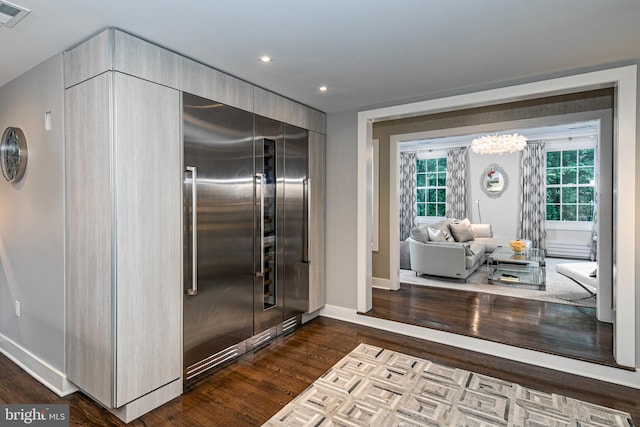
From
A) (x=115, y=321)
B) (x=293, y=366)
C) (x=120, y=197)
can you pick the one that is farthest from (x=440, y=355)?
(x=120, y=197)

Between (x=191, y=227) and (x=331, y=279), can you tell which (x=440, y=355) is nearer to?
(x=331, y=279)

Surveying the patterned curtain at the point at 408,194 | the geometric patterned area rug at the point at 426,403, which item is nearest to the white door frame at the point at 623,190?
the geometric patterned area rug at the point at 426,403

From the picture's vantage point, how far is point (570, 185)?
789 cm

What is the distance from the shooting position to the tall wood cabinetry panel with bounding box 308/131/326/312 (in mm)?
3998

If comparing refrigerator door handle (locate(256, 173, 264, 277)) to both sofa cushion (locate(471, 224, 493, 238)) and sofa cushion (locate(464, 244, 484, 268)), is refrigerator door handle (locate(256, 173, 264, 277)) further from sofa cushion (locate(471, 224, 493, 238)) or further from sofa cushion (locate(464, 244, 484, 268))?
sofa cushion (locate(471, 224, 493, 238))

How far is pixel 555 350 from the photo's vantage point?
9.74ft

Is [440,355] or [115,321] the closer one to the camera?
[115,321]

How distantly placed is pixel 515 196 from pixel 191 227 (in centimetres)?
827

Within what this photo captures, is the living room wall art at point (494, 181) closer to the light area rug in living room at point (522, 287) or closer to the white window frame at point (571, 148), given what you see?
the white window frame at point (571, 148)

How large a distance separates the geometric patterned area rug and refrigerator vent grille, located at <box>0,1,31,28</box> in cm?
292

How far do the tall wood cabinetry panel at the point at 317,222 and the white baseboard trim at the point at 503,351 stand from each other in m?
0.33

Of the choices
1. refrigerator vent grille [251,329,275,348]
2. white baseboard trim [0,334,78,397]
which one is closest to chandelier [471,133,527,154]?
refrigerator vent grille [251,329,275,348]

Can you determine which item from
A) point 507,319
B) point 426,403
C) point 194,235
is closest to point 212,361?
point 194,235

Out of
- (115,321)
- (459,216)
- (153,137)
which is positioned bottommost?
(115,321)
